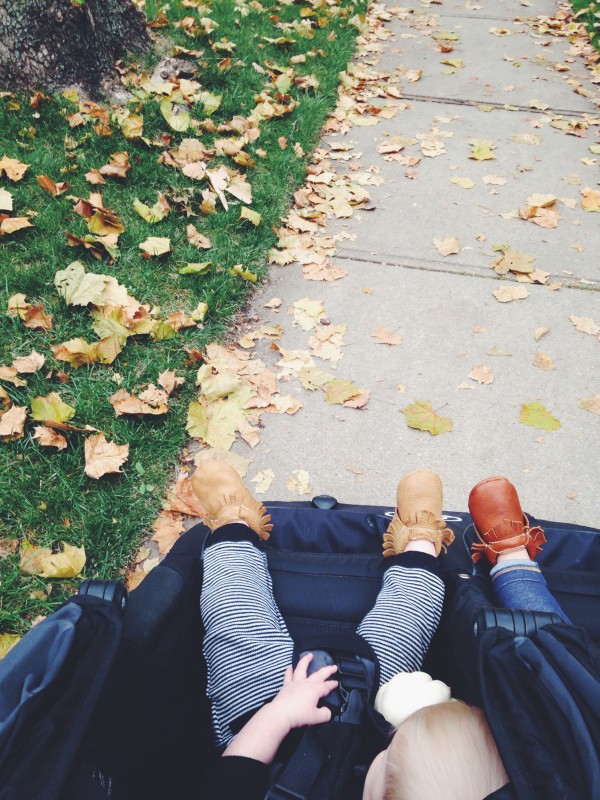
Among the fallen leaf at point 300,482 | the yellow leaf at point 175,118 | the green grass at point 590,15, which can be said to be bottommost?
the fallen leaf at point 300,482

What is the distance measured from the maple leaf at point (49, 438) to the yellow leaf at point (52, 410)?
0.04 m

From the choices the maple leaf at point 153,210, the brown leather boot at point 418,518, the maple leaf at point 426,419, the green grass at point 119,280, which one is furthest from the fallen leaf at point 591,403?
the maple leaf at point 153,210

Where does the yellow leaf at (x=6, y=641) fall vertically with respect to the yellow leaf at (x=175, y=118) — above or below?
below

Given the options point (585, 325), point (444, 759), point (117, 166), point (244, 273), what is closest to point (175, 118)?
point (117, 166)

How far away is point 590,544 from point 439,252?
1.80m

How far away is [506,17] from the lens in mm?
5531

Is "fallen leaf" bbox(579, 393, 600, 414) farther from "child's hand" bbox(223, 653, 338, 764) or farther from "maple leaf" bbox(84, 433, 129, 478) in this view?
"maple leaf" bbox(84, 433, 129, 478)

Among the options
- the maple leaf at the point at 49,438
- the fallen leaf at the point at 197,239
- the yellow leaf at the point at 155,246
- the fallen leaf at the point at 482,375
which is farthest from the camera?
the fallen leaf at the point at 197,239

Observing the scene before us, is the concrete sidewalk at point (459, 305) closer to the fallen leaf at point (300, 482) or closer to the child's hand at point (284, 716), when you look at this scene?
the fallen leaf at point (300, 482)

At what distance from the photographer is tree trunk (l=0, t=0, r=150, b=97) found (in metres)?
3.09

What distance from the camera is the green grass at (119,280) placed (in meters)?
1.88

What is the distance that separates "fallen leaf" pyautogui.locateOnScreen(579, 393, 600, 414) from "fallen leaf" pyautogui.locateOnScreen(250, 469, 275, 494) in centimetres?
127

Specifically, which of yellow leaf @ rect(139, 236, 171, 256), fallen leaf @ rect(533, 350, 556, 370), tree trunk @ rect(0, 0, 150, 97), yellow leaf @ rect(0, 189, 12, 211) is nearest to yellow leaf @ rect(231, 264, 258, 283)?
yellow leaf @ rect(139, 236, 171, 256)

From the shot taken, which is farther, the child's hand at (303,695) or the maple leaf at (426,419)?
the maple leaf at (426,419)
